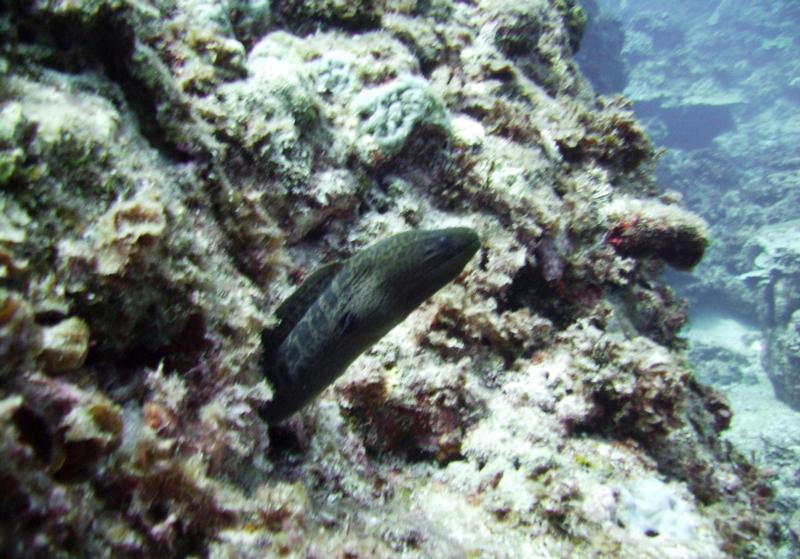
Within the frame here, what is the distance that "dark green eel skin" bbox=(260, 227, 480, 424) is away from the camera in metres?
2.35

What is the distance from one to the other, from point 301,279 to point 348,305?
1.03 metres

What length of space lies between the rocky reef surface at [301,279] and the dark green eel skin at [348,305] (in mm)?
244

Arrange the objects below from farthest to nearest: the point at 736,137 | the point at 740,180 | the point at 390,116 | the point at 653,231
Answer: the point at 736,137 < the point at 740,180 < the point at 653,231 < the point at 390,116

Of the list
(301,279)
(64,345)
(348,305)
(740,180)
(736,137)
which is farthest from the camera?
(736,137)

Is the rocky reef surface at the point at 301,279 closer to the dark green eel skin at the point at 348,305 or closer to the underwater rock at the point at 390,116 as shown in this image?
the underwater rock at the point at 390,116

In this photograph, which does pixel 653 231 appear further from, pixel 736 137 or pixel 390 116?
pixel 736 137

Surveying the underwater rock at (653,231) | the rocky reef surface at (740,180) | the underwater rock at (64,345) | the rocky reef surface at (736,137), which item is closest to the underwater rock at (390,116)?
the underwater rock at (653,231)

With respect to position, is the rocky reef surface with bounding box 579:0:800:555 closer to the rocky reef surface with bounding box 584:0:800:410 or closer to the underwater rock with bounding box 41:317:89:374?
the rocky reef surface with bounding box 584:0:800:410

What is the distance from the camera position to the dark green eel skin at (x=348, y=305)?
2350 mm

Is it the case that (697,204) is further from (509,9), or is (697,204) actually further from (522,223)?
(522,223)

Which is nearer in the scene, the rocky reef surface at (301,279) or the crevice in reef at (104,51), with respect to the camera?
the rocky reef surface at (301,279)

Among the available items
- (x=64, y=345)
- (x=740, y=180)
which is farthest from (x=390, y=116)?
(x=740, y=180)

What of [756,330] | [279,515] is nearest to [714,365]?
[756,330]

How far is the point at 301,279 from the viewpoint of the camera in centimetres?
331
